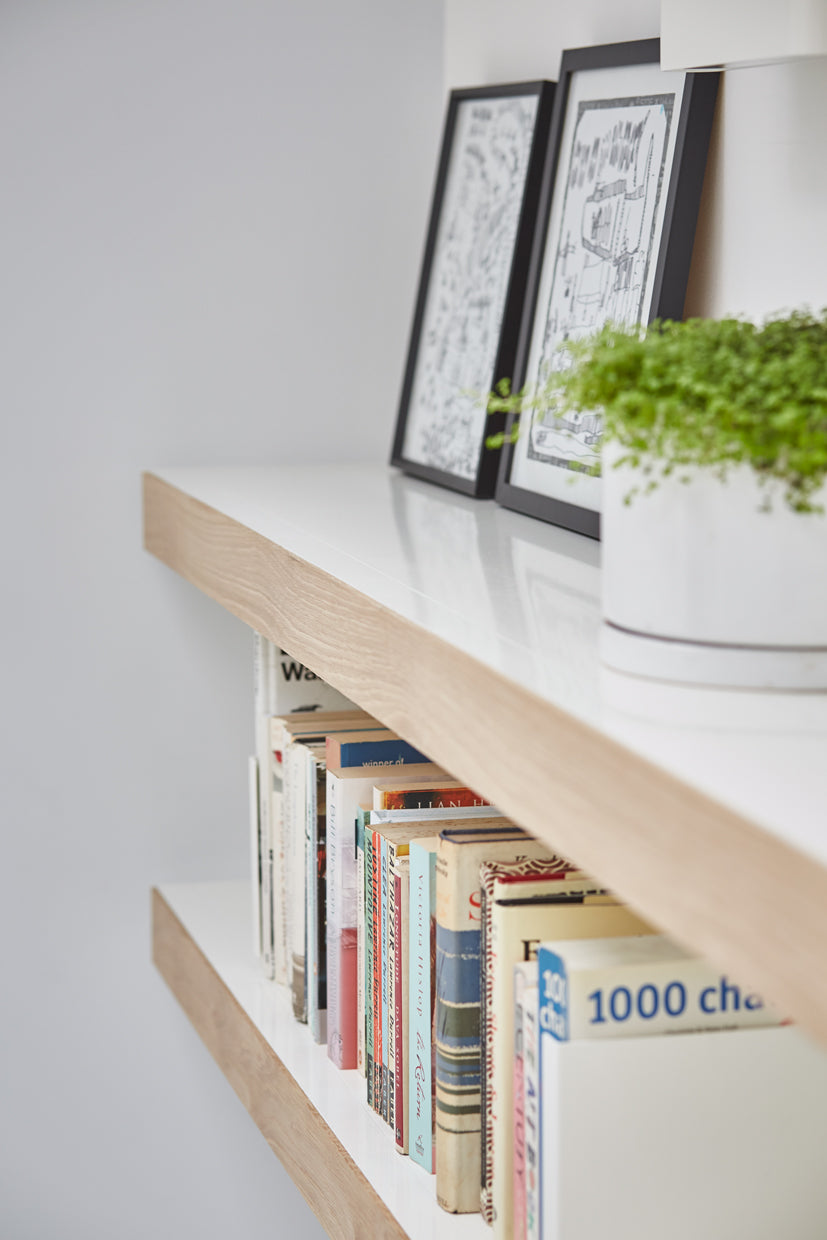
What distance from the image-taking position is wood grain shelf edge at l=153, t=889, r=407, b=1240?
40.6 inches

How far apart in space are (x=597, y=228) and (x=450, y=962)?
0.70m

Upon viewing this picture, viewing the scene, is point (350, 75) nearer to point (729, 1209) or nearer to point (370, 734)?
point (370, 734)

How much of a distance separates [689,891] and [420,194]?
142 cm

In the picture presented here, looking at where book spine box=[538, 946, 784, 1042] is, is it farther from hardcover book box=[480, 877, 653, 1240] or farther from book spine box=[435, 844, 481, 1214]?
book spine box=[435, 844, 481, 1214]

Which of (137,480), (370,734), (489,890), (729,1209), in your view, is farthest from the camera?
(137,480)

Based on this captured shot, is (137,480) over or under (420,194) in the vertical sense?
under

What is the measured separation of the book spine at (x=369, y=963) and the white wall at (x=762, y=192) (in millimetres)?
512

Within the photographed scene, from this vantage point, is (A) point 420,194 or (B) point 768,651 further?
(A) point 420,194

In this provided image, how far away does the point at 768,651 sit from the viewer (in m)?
0.66

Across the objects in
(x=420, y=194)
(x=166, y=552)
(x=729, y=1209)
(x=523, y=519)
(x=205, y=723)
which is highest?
(x=420, y=194)

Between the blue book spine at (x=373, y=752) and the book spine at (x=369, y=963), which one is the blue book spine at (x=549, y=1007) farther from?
the blue book spine at (x=373, y=752)

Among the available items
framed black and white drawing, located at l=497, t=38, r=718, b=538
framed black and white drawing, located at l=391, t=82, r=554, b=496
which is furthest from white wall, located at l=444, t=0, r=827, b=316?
framed black and white drawing, located at l=391, t=82, r=554, b=496

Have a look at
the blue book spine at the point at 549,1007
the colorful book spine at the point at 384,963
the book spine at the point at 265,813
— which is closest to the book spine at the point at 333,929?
the colorful book spine at the point at 384,963

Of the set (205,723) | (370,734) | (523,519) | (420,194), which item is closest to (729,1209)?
(370,734)
